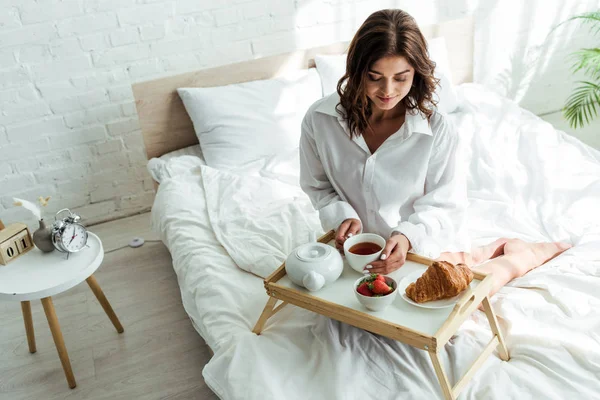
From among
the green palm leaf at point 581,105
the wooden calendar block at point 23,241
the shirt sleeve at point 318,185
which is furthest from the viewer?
the green palm leaf at point 581,105

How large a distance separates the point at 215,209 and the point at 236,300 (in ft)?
1.82

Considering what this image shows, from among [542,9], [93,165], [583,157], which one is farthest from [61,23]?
[542,9]

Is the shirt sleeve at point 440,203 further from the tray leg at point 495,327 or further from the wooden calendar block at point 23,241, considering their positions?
the wooden calendar block at point 23,241

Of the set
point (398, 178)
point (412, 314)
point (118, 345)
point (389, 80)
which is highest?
point (389, 80)

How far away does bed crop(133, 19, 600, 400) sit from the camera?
132 centimetres

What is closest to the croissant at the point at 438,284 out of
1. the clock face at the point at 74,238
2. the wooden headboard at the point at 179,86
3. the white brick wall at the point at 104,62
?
the clock face at the point at 74,238

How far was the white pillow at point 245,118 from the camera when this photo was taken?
8.23ft

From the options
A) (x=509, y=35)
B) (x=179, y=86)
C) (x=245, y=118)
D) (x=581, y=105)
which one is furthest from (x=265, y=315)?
(x=509, y=35)

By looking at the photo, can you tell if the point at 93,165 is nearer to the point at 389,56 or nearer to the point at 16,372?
the point at 16,372

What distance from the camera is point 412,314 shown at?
125 centimetres

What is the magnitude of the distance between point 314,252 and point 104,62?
5.70ft

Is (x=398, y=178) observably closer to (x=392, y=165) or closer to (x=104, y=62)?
(x=392, y=165)

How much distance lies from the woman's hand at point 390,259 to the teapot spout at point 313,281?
13cm

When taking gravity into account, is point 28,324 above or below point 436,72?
below
